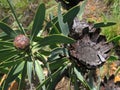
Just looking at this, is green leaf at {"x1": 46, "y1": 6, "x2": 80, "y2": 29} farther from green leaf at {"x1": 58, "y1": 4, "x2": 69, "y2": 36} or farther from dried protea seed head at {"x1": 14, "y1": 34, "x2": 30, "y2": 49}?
dried protea seed head at {"x1": 14, "y1": 34, "x2": 30, "y2": 49}

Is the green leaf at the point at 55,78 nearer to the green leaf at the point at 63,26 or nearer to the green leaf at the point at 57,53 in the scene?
the green leaf at the point at 57,53

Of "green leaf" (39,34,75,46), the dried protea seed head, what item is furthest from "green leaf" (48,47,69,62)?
the dried protea seed head

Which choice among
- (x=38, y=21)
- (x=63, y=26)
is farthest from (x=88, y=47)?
(x=38, y=21)

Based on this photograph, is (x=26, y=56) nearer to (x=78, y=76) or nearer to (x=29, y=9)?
(x=78, y=76)

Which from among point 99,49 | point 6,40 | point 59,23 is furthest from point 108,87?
point 6,40

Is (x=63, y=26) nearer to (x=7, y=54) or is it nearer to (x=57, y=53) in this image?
A: (x=57, y=53)
